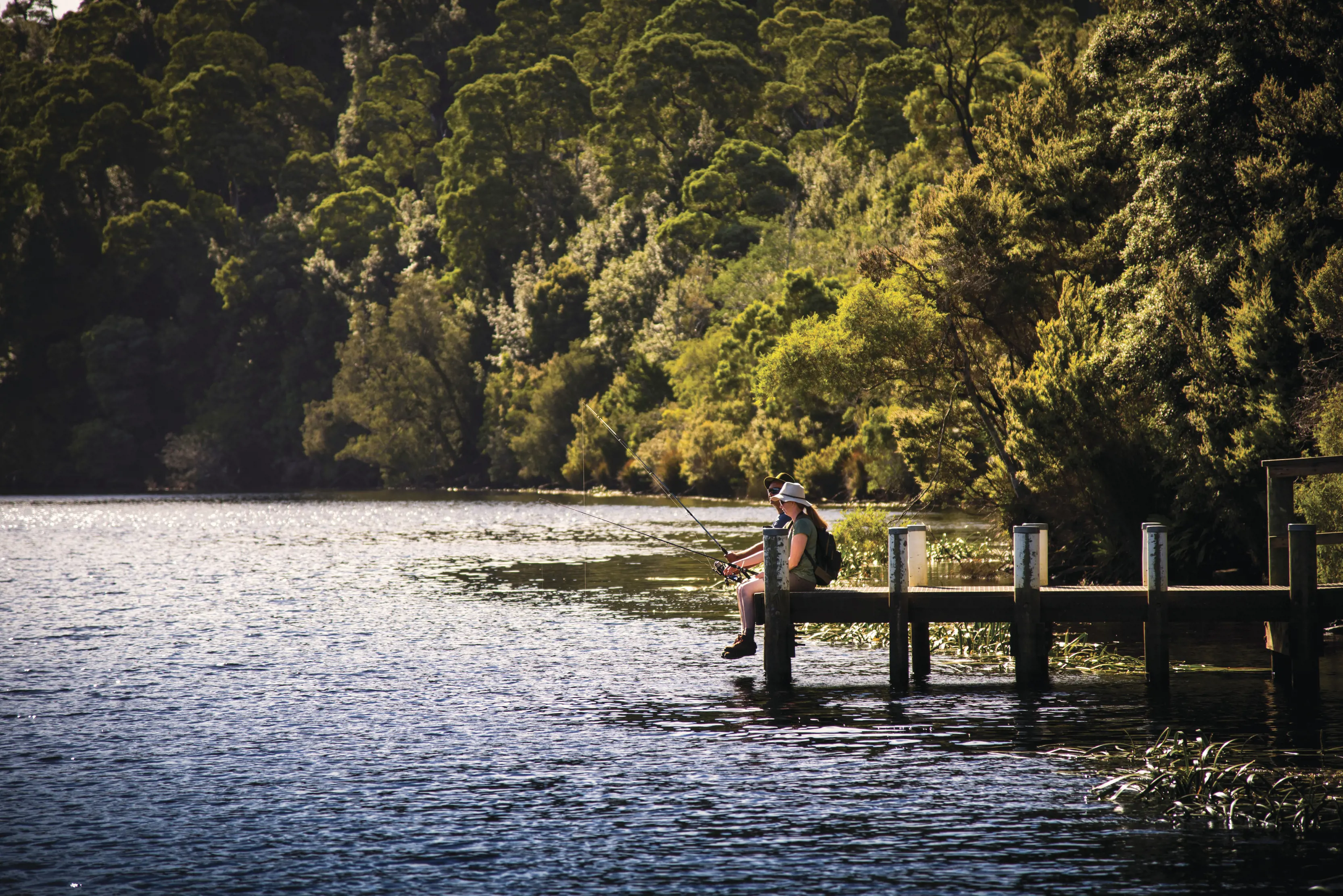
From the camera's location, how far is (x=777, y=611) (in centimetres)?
1869

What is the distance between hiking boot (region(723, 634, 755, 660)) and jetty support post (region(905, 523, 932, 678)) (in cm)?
218

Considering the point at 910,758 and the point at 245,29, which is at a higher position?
the point at 245,29

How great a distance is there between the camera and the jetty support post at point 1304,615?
700 inches

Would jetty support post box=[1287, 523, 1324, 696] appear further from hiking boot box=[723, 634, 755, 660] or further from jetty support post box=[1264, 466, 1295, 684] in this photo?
hiking boot box=[723, 634, 755, 660]

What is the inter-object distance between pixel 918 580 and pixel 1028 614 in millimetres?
1466

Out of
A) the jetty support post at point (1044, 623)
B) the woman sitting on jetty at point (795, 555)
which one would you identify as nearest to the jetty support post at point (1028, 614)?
the jetty support post at point (1044, 623)

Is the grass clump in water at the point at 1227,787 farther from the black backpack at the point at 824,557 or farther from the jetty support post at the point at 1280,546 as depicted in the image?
the black backpack at the point at 824,557

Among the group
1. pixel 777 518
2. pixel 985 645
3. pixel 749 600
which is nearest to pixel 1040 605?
pixel 777 518

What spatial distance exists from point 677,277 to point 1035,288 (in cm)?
6795

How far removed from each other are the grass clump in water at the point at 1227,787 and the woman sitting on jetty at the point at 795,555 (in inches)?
200

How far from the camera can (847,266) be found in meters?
74.4

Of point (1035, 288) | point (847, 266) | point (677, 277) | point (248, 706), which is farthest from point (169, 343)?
point (248, 706)

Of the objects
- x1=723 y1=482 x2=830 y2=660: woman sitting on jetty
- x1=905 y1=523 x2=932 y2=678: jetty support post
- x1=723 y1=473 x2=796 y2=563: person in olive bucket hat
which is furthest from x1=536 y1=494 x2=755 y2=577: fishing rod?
x1=905 y1=523 x2=932 y2=678: jetty support post

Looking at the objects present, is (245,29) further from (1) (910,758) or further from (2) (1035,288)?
(1) (910,758)
